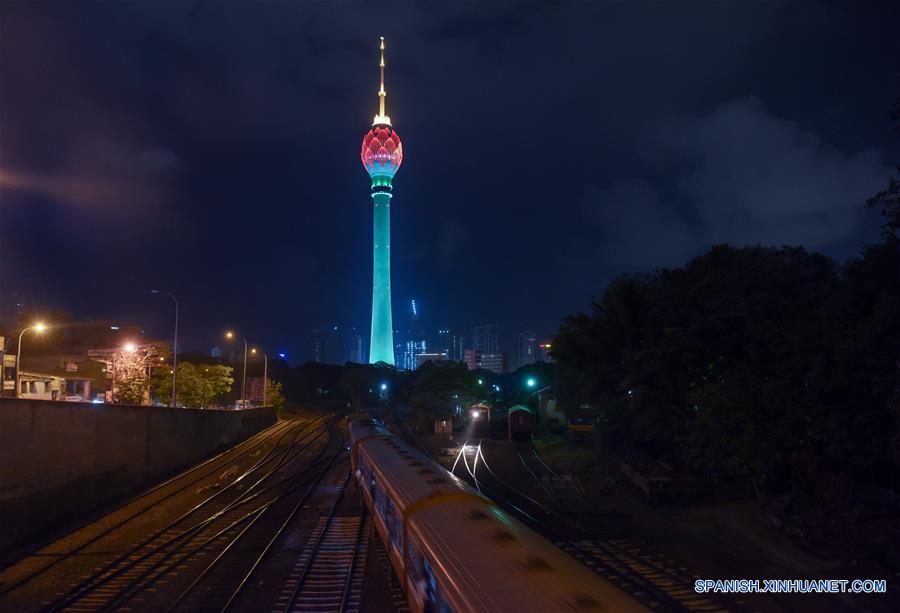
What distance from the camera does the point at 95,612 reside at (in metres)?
12.4

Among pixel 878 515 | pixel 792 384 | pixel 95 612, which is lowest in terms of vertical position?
pixel 95 612

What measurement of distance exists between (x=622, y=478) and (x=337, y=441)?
25.2 meters

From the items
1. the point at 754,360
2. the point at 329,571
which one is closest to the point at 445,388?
the point at 754,360

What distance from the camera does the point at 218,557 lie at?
52.2 feet

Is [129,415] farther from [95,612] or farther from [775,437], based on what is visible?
[775,437]

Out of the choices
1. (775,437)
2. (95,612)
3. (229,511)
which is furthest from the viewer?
(229,511)

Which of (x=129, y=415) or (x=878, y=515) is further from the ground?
(x=129, y=415)

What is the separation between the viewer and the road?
13.0 metres

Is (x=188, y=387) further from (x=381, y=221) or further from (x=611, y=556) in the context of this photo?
(x=381, y=221)

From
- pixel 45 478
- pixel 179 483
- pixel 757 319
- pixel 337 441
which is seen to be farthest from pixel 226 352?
pixel 757 319

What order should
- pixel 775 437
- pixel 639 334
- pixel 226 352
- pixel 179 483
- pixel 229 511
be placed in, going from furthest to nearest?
1. pixel 226 352
2. pixel 179 483
3. pixel 639 334
4. pixel 229 511
5. pixel 775 437

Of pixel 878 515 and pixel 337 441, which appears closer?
pixel 878 515

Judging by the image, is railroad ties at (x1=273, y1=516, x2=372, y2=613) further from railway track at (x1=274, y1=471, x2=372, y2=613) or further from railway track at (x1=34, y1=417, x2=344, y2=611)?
railway track at (x1=34, y1=417, x2=344, y2=611)

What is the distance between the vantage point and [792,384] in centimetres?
1731
